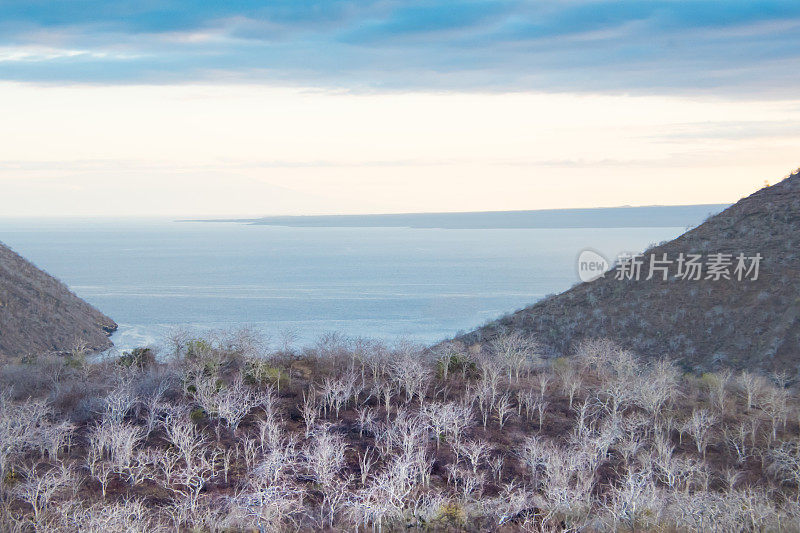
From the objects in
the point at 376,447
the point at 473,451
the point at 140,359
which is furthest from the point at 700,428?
the point at 140,359

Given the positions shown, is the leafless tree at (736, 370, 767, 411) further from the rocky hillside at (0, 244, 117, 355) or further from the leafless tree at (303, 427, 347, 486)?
the rocky hillside at (0, 244, 117, 355)

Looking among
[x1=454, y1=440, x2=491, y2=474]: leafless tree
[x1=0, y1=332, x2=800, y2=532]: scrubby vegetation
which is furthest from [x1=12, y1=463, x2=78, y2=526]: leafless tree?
[x1=454, y1=440, x2=491, y2=474]: leafless tree

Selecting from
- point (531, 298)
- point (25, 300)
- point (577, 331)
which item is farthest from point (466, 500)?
point (531, 298)

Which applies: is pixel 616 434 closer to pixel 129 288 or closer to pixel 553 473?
pixel 553 473

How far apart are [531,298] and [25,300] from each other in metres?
58.2

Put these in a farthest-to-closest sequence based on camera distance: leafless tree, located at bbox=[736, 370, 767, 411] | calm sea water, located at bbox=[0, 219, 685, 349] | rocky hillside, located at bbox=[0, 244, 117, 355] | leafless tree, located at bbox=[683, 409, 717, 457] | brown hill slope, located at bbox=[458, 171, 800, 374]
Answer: calm sea water, located at bbox=[0, 219, 685, 349] < rocky hillside, located at bbox=[0, 244, 117, 355] < brown hill slope, located at bbox=[458, 171, 800, 374] < leafless tree, located at bbox=[736, 370, 767, 411] < leafless tree, located at bbox=[683, 409, 717, 457]

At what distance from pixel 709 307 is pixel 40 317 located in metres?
51.1

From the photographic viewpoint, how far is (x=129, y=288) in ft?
346

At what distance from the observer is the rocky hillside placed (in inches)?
2148

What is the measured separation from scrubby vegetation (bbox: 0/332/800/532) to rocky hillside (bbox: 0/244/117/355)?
3002 cm

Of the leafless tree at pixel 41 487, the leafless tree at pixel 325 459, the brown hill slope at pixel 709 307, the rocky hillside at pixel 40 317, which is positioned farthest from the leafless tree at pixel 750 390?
the rocky hillside at pixel 40 317

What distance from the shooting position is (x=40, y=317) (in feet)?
193

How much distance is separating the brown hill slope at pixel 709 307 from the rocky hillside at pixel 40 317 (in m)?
32.8

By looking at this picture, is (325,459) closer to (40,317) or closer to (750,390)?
(750,390)
